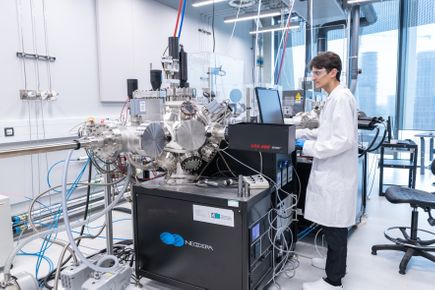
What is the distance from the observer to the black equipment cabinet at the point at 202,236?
1.53 m

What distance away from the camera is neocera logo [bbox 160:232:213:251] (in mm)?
1625

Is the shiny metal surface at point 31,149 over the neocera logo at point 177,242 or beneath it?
over

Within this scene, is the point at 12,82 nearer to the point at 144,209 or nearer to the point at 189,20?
the point at 144,209

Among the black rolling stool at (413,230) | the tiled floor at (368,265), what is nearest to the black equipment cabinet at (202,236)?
the tiled floor at (368,265)

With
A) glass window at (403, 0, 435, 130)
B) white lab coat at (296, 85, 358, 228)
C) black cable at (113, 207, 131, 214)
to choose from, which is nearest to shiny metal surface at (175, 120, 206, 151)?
white lab coat at (296, 85, 358, 228)

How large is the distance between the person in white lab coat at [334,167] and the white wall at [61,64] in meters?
2.36

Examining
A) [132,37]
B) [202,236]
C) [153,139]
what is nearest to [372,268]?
[202,236]

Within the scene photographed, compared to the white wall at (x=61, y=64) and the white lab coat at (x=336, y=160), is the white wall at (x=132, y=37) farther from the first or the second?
the white lab coat at (x=336, y=160)

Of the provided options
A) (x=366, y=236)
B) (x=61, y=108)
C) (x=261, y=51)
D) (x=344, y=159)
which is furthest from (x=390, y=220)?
(x=261, y=51)

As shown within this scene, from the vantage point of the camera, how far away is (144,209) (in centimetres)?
179

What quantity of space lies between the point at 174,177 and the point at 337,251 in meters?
0.95

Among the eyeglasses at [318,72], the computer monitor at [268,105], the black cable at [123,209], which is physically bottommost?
the black cable at [123,209]

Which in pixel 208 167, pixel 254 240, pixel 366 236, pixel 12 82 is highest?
pixel 12 82

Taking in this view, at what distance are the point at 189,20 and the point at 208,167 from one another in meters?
3.67
